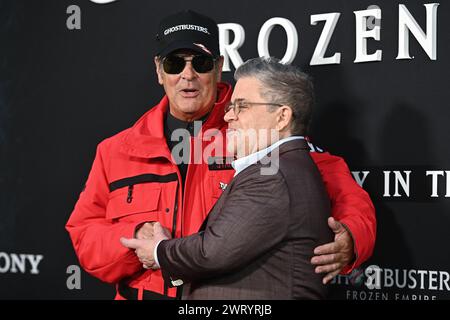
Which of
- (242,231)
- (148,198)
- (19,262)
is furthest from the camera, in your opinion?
(19,262)

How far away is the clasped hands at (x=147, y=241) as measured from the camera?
172 centimetres

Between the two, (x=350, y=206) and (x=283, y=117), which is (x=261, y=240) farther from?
(x=350, y=206)

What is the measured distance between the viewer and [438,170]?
2.22 metres

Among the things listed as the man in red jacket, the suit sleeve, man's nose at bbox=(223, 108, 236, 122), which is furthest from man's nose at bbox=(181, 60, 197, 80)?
the suit sleeve

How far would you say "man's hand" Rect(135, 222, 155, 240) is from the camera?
1862 millimetres

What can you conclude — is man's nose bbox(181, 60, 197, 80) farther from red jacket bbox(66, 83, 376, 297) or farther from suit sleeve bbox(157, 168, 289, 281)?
suit sleeve bbox(157, 168, 289, 281)

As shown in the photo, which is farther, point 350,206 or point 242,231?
point 350,206

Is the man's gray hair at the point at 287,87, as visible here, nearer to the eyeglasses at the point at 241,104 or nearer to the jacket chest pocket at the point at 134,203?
the eyeglasses at the point at 241,104

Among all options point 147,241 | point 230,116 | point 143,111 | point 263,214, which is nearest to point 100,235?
point 147,241

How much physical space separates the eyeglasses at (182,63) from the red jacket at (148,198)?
136 millimetres

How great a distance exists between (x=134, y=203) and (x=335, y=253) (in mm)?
704

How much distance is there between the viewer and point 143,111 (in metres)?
2.85

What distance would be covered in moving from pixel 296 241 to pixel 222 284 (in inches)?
8.8

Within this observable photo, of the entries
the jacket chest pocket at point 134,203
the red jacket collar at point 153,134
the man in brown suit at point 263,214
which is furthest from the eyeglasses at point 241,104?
the jacket chest pocket at point 134,203
